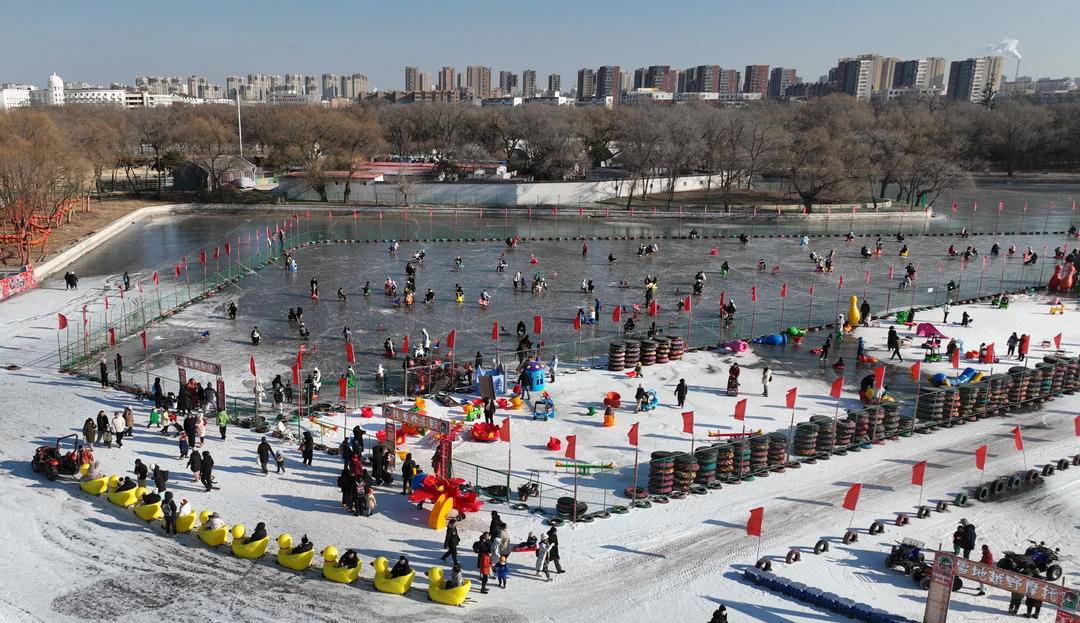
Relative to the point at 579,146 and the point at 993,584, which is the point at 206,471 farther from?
the point at 579,146

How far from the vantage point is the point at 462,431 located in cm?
2350

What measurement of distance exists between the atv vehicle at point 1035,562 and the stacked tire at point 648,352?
14.0m

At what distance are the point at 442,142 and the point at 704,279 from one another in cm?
6141

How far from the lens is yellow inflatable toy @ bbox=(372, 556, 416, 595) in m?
15.5

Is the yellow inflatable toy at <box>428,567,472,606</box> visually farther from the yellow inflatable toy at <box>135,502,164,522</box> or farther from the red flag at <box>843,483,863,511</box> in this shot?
the red flag at <box>843,483,863,511</box>

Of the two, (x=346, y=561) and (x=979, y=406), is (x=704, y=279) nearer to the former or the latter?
(x=979, y=406)

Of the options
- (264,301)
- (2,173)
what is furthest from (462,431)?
(2,173)

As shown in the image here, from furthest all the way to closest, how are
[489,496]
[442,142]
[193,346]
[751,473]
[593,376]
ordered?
[442,142] → [193,346] → [593,376] → [751,473] → [489,496]

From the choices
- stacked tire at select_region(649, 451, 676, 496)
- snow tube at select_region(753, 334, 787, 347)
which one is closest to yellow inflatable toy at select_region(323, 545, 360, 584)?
stacked tire at select_region(649, 451, 676, 496)

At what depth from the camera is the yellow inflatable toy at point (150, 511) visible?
1806cm

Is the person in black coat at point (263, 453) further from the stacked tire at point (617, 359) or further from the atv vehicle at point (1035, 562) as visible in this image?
the atv vehicle at point (1035, 562)

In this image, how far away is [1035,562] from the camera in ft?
54.2

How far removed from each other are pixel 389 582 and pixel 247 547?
3.28 metres

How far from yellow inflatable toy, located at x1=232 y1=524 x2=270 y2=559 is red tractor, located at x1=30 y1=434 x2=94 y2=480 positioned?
567cm
